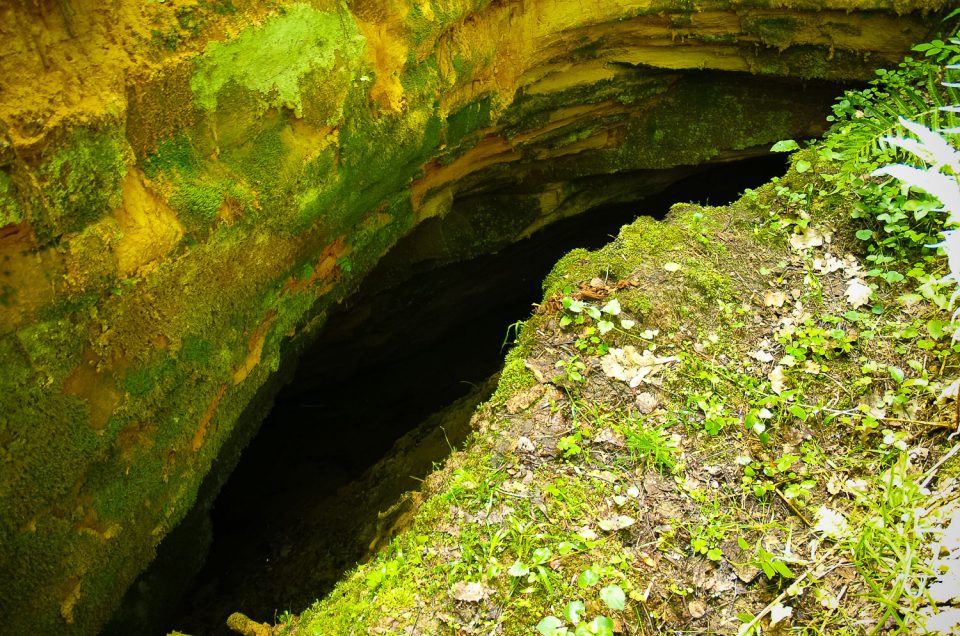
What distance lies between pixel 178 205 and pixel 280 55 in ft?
2.65

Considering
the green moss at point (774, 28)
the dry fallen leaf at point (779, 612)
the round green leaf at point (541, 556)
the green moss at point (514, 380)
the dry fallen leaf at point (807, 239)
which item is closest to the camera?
the dry fallen leaf at point (779, 612)

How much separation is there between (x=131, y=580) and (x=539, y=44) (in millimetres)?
4108

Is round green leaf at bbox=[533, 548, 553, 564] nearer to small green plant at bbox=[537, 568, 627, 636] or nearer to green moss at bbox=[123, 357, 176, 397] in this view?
small green plant at bbox=[537, 568, 627, 636]

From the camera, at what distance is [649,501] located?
2719 mm

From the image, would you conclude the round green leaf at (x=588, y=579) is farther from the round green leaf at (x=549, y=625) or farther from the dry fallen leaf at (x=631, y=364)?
the dry fallen leaf at (x=631, y=364)

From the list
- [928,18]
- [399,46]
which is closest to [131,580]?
[399,46]

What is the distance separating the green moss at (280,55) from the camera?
2.67 m

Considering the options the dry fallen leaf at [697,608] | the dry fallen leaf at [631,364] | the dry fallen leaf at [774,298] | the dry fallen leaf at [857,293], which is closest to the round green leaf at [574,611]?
the dry fallen leaf at [697,608]

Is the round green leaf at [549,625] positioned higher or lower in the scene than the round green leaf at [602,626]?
higher

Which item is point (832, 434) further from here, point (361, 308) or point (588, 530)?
point (361, 308)

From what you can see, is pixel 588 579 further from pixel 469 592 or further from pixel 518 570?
pixel 469 592

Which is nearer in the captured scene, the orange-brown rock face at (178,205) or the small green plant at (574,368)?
the orange-brown rock face at (178,205)

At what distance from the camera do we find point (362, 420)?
6.09m

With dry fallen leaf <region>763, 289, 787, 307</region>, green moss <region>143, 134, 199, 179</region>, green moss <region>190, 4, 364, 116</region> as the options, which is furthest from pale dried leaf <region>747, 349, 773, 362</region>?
green moss <region>143, 134, 199, 179</region>
